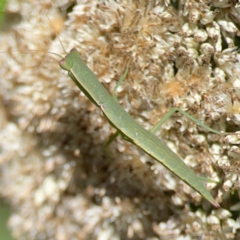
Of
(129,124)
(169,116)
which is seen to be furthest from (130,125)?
(169,116)

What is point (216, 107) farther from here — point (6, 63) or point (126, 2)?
point (6, 63)

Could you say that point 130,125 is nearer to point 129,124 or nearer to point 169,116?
point 129,124

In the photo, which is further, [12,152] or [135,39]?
[12,152]

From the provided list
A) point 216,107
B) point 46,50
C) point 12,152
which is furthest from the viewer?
point 12,152

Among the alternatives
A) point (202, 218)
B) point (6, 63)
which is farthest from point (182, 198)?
point (6, 63)

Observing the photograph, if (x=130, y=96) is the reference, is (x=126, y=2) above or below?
above

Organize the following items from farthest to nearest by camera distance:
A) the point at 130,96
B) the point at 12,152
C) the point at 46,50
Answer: the point at 12,152
the point at 46,50
the point at 130,96

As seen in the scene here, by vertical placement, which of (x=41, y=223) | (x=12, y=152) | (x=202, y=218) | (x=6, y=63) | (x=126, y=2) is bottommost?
(x=41, y=223)
